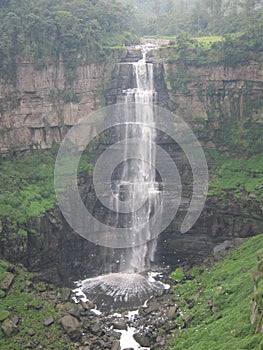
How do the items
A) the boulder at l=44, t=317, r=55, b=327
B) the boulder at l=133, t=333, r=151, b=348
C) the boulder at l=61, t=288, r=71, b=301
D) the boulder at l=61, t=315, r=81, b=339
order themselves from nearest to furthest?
the boulder at l=133, t=333, r=151, b=348 < the boulder at l=61, t=315, r=81, b=339 < the boulder at l=44, t=317, r=55, b=327 < the boulder at l=61, t=288, r=71, b=301

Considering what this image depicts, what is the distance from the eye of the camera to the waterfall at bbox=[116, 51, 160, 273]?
3869 centimetres

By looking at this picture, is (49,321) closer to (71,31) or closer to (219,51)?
(71,31)

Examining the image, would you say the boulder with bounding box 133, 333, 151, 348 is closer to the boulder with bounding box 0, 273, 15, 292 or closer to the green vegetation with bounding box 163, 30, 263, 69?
the boulder with bounding box 0, 273, 15, 292

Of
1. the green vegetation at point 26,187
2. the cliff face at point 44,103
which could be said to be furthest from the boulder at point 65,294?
the cliff face at point 44,103

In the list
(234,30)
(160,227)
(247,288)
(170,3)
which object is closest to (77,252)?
(160,227)

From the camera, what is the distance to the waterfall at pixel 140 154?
38.7m

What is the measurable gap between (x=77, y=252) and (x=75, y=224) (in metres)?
2.22

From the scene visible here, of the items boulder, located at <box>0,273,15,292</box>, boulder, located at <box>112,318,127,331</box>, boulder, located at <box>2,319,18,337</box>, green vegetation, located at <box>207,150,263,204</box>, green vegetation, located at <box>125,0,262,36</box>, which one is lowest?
boulder, located at <box>112,318,127,331</box>

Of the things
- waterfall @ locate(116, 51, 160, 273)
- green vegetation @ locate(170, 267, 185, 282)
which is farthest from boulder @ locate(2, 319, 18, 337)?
waterfall @ locate(116, 51, 160, 273)

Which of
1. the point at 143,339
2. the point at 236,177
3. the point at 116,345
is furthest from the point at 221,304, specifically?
the point at 236,177

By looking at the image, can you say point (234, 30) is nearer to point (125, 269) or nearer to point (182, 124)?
point (182, 124)

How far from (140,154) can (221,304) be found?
1947cm

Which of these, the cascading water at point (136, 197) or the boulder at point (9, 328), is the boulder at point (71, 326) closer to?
the boulder at point (9, 328)

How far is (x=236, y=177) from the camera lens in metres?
38.4
